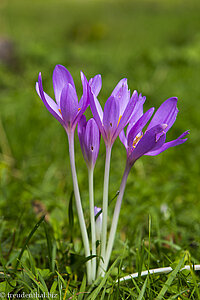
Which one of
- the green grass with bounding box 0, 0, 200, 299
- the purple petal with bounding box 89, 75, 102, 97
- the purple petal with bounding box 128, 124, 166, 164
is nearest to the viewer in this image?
the purple petal with bounding box 128, 124, 166, 164

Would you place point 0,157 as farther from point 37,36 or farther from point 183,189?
point 37,36

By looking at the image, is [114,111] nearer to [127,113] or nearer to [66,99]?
[127,113]

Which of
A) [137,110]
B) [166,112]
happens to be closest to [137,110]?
[137,110]

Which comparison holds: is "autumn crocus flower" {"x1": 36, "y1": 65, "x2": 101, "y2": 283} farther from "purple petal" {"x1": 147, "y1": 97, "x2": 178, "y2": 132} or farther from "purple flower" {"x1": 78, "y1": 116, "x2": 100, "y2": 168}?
"purple petal" {"x1": 147, "y1": 97, "x2": 178, "y2": 132}

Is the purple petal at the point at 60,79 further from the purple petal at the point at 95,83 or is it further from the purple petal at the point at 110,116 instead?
the purple petal at the point at 110,116

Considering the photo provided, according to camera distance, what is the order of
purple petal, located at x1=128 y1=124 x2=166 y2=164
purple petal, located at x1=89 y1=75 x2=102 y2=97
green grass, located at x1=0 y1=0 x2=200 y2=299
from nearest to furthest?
purple petal, located at x1=128 y1=124 x2=166 y2=164, purple petal, located at x1=89 y1=75 x2=102 y2=97, green grass, located at x1=0 y1=0 x2=200 y2=299

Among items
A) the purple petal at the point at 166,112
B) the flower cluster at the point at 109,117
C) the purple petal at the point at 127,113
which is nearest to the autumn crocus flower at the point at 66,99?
the flower cluster at the point at 109,117

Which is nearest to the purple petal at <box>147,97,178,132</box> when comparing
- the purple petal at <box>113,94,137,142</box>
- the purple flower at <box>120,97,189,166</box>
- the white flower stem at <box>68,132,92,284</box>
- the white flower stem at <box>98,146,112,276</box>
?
the purple flower at <box>120,97,189,166</box>
